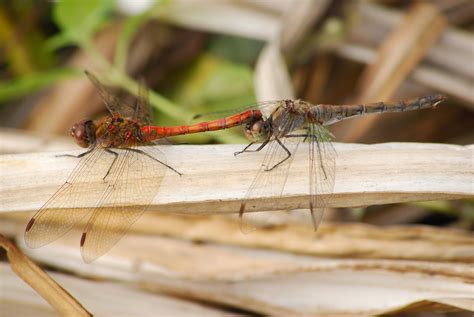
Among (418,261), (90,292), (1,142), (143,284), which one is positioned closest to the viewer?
(418,261)

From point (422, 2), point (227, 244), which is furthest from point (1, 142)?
point (422, 2)

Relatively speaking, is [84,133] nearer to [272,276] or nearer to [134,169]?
[134,169]

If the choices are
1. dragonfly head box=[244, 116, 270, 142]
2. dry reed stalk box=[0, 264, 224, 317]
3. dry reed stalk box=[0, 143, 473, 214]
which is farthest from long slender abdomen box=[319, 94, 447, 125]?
dry reed stalk box=[0, 264, 224, 317]

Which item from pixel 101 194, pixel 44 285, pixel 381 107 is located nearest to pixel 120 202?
pixel 101 194

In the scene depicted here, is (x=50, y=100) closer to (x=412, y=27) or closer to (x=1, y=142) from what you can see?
(x=1, y=142)

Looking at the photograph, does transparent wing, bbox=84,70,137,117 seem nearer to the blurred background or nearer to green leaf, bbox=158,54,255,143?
the blurred background

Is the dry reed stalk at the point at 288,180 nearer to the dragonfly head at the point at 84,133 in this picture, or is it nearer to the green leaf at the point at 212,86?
the dragonfly head at the point at 84,133
